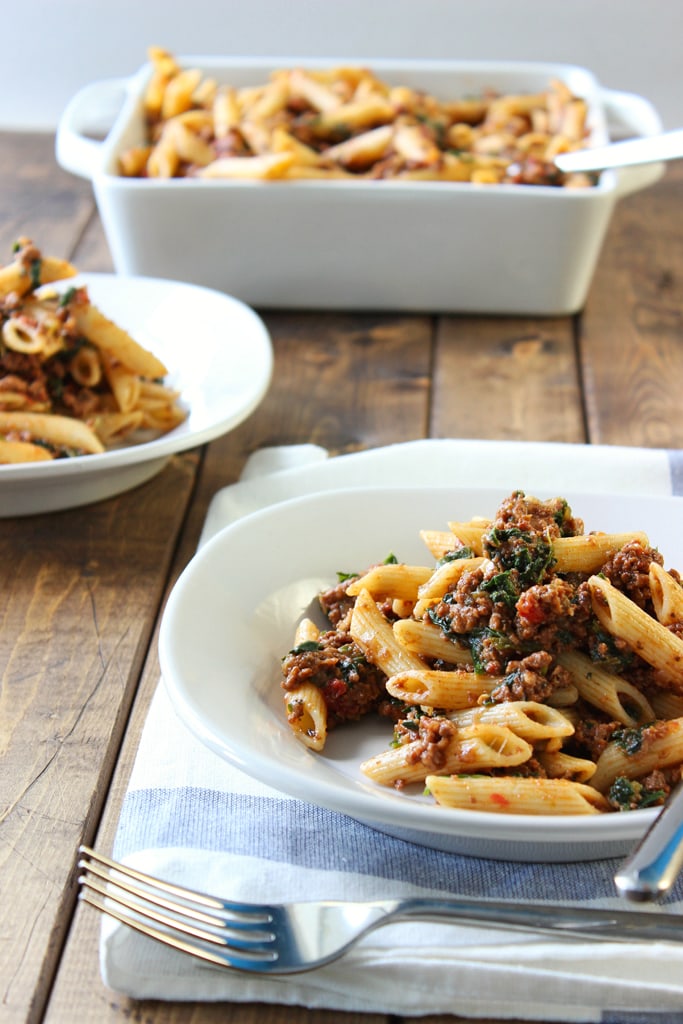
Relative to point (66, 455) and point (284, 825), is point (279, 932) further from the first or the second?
point (66, 455)

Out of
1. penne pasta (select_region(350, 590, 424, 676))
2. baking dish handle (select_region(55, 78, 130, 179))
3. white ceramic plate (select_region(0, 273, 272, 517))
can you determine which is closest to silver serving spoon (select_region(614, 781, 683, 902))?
penne pasta (select_region(350, 590, 424, 676))

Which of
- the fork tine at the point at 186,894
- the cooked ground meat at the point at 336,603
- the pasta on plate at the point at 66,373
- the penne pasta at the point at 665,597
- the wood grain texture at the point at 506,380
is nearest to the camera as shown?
the fork tine at the point at 186,894

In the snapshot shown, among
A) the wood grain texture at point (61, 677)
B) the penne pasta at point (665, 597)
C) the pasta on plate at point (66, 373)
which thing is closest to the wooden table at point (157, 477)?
the wood grain texture at point (61, 677)

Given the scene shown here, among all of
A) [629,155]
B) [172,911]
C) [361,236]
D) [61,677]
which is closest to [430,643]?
[172,911]

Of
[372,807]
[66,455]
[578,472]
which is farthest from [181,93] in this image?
[372,807]

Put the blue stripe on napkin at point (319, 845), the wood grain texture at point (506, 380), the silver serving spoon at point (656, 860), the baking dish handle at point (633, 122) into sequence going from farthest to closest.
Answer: the baking dish handle at point (633, 122) < the wood grain texture at point (506, 380) < the blue stripe on napkin at point (319, 845) < the silver serving spoon at point (656, 860)

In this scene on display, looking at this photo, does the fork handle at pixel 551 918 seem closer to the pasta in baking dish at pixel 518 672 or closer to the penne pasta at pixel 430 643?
the pasta in baking dish at pixel 518 672
